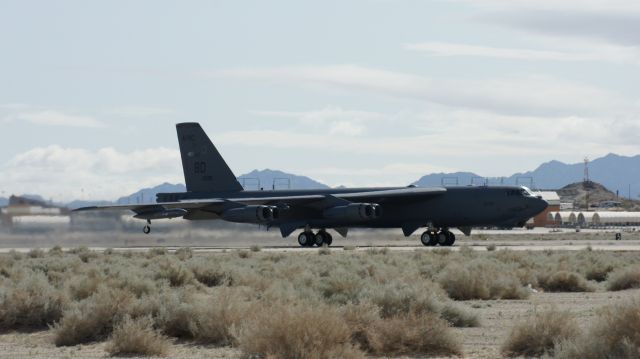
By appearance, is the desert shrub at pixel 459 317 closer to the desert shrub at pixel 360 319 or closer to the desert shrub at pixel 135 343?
the desert shrub at pixel 360 319

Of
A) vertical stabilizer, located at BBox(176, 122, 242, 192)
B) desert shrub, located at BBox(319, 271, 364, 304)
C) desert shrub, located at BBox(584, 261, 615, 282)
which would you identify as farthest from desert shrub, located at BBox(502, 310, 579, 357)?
vertical stabilizer, located at BBox(176, 122, 242, 192)

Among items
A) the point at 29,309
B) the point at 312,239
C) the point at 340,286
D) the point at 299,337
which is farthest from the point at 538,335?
the point at 312,239

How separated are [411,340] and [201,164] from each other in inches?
1734

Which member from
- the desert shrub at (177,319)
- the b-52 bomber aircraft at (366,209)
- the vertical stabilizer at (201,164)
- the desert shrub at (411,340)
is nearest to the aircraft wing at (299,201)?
the b-52 bomber aircraft at (366,209)

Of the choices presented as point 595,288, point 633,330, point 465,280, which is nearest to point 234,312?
point 633,330

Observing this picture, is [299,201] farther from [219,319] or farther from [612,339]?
[612,339]

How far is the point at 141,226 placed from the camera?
5128 centimetres

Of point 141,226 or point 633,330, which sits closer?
point 633,330

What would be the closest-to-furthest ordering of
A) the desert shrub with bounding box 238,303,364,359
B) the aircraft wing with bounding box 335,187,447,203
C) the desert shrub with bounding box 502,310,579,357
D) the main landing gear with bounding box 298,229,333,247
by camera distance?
the desert shrub with bounding box 238,303,364,359
the desert shrub with bounding box 502,310,579,357
the aircraft wing with bounding box 335,187,447,203
the main landing gear with bounding box 298,229,333,247

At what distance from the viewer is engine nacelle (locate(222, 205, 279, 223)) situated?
4962 centimetres

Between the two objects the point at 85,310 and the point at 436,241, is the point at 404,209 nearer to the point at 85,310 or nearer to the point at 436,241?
the point at 436,241

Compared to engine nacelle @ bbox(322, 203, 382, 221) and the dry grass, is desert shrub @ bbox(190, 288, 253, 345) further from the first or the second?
engine nacelle @ bbox(322, 203, 382, 221)

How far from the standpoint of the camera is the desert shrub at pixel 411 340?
43.2ft

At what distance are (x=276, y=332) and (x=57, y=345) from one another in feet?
15.3
